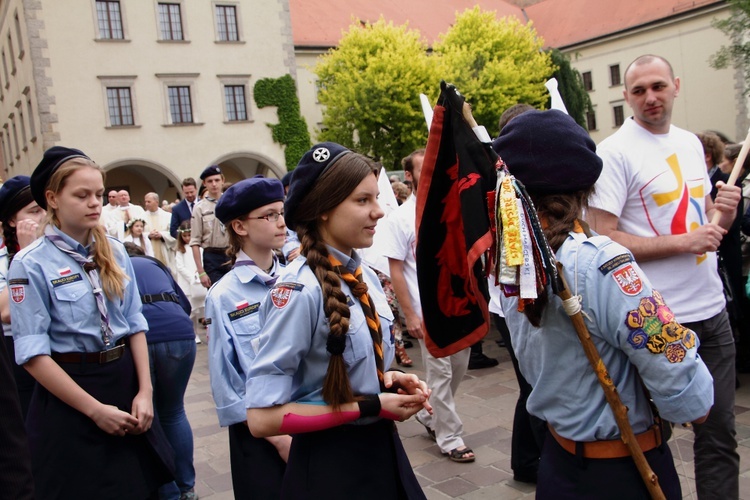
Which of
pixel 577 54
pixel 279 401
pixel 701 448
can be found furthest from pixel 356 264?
pixel 577 54

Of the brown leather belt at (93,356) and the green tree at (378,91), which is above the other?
the green tree at (378,91)

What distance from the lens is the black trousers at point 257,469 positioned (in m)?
2.97

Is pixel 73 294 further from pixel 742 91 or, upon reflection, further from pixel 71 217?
pixel 742 91

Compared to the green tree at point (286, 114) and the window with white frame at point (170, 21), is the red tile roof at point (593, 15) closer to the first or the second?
the green tree at point (286, 114)

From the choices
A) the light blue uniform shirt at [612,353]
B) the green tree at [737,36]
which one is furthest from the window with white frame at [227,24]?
the light blue uniform shirt at [612,353]

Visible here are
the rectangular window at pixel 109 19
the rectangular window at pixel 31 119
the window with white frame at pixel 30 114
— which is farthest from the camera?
the rectangular window at pixel 31 119

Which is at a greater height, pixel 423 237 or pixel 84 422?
pixel 423 237

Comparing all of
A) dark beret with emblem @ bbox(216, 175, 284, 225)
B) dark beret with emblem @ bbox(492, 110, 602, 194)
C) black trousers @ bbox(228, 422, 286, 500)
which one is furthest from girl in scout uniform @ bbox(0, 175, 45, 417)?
dark beret with emblem @ bbox(492, 110, 602, 194)

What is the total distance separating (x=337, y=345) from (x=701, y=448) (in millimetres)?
1972

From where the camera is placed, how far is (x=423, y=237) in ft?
8.04

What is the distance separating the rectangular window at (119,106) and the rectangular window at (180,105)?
1.73m

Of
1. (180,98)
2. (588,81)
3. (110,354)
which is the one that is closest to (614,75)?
(588,81)

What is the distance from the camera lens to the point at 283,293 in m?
2.17

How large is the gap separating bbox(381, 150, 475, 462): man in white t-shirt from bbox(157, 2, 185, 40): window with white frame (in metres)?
27.9
